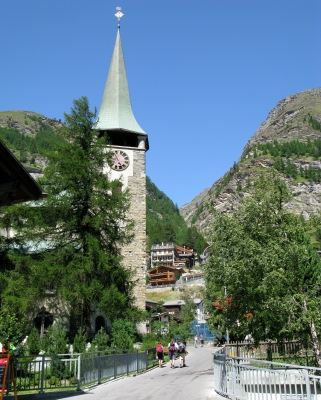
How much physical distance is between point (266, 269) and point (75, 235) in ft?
56.8

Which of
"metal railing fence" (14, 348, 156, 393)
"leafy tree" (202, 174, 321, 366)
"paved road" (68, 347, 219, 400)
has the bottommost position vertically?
"paved road" (68, 347, 219, 400)

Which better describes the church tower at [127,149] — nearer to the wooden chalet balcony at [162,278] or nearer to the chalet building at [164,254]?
the wooden chalet balcony at [162,278]

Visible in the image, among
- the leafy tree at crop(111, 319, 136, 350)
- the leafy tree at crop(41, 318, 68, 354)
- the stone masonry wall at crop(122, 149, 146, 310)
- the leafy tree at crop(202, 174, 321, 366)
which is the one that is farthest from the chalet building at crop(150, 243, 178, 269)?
the leafy tree at crop(202, 174, 321, 366)

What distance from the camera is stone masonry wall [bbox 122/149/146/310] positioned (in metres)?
35.0

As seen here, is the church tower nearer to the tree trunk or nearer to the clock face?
the clock face

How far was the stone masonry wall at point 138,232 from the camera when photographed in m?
35.0

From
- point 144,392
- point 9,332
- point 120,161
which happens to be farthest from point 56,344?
point 120,161

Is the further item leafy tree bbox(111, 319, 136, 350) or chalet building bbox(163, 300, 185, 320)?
chalet building bbox(163, 300, 185, 320)

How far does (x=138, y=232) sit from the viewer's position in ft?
119

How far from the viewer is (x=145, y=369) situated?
74.2 feet

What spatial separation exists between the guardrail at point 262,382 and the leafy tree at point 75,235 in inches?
Result: 568

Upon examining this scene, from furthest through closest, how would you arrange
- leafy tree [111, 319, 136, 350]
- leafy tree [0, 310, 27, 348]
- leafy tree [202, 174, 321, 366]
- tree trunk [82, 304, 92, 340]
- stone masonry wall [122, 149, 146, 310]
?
stone masonry wall [122, 149, 146, 310], tree trunk [82, 304, 92, 340], leafy tree [111, 319, 136, 350], leafy tree [0, 310, 27, 348], leafy tree [202, 174, 321, 366]

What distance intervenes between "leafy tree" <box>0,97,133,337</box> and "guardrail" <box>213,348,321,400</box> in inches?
568

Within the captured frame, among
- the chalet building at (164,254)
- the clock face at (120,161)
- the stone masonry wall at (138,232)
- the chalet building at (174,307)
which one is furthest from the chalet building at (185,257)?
the clock face at (120,161)
